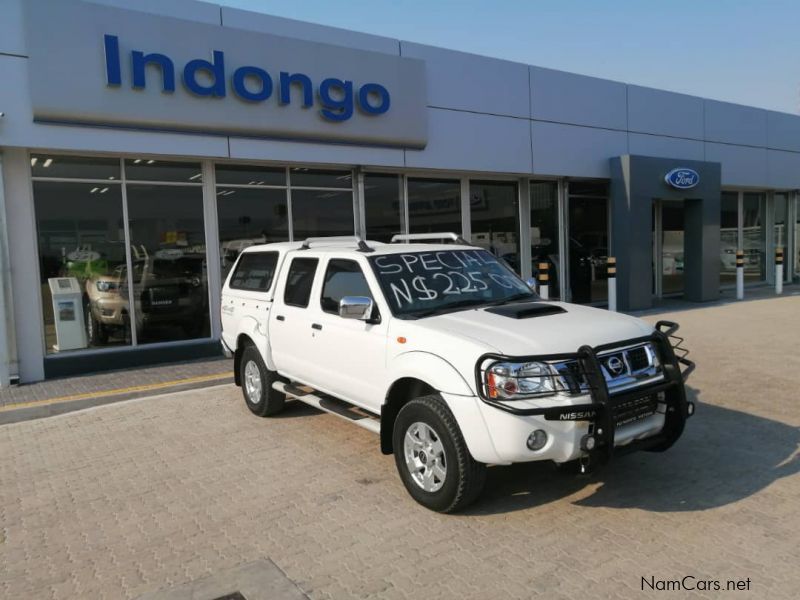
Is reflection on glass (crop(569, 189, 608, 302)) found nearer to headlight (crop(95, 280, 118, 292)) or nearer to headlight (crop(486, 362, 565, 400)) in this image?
headlight (crop(95, 280, 118, 292))

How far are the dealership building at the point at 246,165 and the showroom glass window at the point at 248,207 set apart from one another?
0.04 metres

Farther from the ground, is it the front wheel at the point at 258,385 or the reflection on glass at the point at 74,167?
the reflection on glass at the point at 74,167

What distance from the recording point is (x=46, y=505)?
490 centimetres

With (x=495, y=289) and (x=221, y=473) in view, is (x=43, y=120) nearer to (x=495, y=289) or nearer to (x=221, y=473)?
(x=221, y=473)

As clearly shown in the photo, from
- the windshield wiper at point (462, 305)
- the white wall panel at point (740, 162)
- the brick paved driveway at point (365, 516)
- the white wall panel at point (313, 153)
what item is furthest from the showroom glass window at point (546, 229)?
the windshield wiper at point (462, 305)

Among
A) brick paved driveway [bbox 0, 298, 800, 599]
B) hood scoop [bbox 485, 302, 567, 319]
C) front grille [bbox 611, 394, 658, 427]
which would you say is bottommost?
brick paved driveway [bbox 0, 298, 800, 599]

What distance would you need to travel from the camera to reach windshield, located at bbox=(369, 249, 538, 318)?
16.8 feet

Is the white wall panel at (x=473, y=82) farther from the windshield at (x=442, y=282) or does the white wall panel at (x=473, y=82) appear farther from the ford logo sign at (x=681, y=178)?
the windshield at (x=442, y=282)

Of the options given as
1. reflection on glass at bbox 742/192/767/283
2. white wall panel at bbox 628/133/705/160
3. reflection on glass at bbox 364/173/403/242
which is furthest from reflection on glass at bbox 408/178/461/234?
reflection on glass at bbox 742/192/767/283

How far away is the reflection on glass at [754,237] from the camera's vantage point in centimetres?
2161

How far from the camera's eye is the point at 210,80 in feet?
32.7

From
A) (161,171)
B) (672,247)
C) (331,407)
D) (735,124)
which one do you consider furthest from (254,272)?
(735,124)

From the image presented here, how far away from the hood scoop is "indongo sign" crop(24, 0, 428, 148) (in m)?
6.94

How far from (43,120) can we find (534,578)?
8.71 meters
